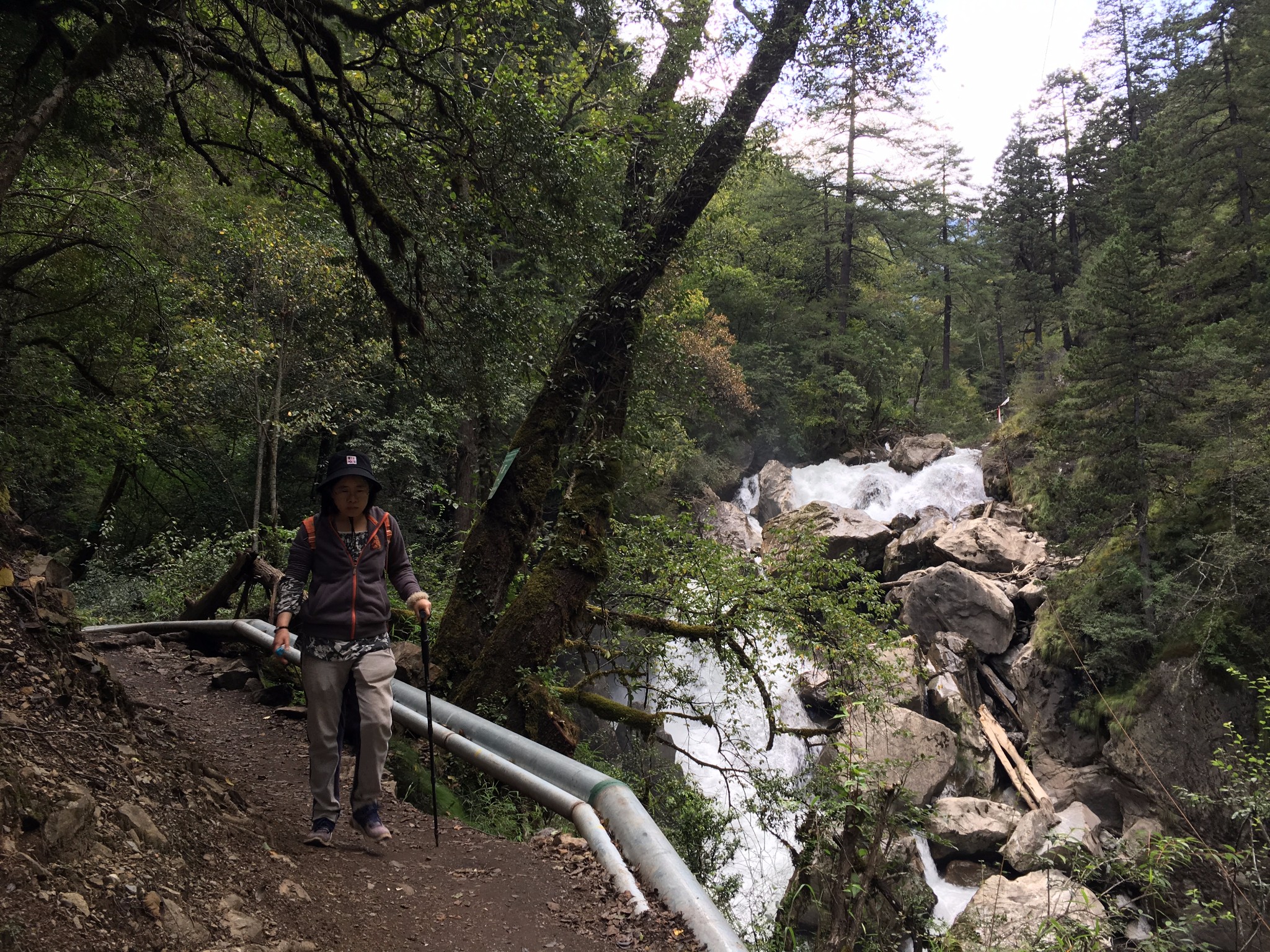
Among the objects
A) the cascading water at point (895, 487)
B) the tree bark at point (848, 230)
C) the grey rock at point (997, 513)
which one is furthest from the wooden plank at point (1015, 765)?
the tree bark at point (848, 230)

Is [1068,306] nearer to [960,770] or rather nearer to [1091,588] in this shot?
[1091,588]

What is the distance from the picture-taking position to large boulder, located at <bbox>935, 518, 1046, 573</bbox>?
19484 millimetres

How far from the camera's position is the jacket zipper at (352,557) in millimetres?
3518

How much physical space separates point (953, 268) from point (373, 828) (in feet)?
127

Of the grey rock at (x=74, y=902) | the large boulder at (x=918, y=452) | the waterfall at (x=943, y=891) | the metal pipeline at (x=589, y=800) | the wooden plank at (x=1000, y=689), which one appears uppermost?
the large boulder at (x=918, y=452)

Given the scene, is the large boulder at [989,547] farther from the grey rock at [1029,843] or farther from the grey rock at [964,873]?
the grey rock at [964,873]

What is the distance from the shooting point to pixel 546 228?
5930 mm

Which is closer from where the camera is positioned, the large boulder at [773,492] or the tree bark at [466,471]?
the tree bark at [466,471]

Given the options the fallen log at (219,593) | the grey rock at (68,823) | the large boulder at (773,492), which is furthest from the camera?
the large boulder at (773,492)

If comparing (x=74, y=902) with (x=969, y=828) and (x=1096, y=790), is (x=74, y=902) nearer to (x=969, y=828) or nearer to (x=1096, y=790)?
(x=969, y=828)

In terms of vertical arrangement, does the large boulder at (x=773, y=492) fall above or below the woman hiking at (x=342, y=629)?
above

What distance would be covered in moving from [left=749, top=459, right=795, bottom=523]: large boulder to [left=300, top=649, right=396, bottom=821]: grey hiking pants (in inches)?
865

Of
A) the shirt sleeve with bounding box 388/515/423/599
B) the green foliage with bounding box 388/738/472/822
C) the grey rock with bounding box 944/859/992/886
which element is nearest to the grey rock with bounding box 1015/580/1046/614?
the grey rock with bounding box 944/859/992/886

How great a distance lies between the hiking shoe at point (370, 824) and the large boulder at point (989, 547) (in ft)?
61.0
